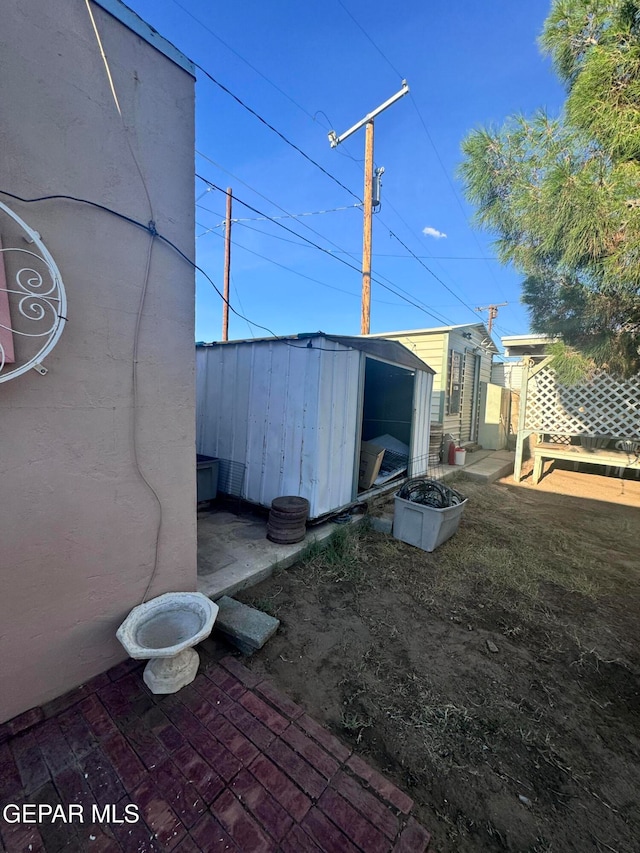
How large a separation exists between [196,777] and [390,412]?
6.20m

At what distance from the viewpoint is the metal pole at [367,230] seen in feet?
23.6

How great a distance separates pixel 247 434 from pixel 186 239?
8.26 feet

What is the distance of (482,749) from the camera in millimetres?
1655

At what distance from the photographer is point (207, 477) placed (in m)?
4.36

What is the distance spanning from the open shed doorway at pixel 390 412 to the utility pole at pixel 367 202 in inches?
55.7

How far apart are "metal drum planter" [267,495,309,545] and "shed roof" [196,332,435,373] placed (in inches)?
68.2

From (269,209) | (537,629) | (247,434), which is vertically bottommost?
(537,629)

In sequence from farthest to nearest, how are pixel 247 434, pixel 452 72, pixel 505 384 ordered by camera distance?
pixel 505 384, pixel 452 72, pixel 247 434

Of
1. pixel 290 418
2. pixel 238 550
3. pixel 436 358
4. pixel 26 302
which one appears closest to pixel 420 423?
pixel 436 358

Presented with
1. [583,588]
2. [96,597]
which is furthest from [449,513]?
[96,597]

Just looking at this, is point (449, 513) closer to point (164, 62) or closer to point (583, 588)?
point (583, 588)

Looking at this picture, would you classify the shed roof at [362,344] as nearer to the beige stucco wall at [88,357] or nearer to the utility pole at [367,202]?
the beige stucco wall at [88,357]

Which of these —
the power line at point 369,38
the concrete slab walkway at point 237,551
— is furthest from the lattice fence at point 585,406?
the power line at point 369,38

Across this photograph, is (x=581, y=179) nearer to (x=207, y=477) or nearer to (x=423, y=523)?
(x=423, y=523)
